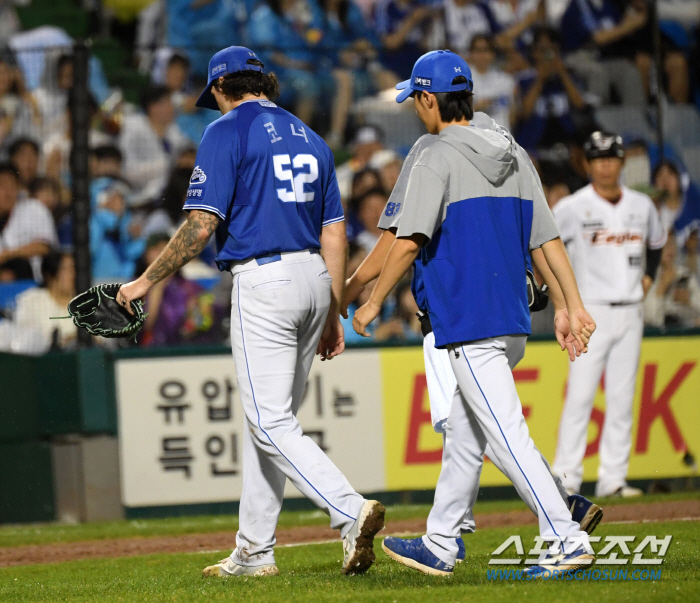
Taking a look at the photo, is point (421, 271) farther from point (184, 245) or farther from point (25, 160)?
A: point (25, 160)

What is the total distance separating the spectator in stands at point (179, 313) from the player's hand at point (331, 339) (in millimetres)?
4203

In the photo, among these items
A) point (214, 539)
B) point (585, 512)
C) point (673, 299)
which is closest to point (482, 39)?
point (673, 299)

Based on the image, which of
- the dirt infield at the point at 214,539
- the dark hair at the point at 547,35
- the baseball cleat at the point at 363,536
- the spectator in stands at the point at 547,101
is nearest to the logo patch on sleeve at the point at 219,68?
the baseball cleat at the point at 363,536

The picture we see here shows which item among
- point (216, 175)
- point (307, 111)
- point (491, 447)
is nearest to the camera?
point (491, 447)

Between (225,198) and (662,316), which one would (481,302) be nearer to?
(225,198)

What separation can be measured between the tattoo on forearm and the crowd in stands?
445cm

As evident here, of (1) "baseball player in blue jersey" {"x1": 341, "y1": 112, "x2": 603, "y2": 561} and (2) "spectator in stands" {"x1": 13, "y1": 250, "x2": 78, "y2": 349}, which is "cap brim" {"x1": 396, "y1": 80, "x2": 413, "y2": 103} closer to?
(1) "baseball player in blue jersey" {"x1": 341, "y1": 112, "x2": 603, "y2": 561}

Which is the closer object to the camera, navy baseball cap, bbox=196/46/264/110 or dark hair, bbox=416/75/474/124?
dark hair, bbox=416/75/474/124

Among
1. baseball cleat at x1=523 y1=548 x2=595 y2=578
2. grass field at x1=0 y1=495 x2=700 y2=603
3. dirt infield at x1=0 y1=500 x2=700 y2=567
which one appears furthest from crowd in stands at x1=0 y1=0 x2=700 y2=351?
baseball cleat at x1=523 y1=548 x2=595 y2=578

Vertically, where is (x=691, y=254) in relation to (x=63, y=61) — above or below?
below

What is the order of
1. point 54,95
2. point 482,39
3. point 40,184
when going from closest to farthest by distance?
point 54,95, point 40,184, point 482,39

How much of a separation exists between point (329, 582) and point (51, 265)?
553cm

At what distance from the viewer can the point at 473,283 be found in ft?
13.8

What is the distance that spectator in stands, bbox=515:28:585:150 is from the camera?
35.4 feet
